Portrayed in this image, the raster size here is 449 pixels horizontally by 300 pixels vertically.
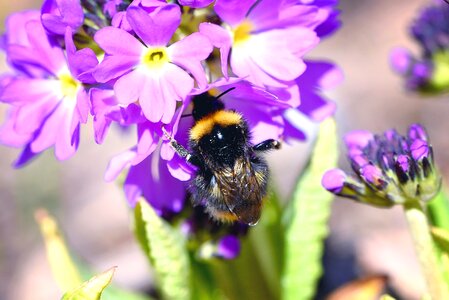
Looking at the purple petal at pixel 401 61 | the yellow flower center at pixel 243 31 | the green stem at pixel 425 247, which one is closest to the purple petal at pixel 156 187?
the yellow flower center at pixel 243 31

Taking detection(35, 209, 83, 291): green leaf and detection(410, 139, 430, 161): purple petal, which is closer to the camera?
detection(410, 139, 430, 161): purple petal

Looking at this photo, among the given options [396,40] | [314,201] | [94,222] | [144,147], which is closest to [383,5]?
[396,40]

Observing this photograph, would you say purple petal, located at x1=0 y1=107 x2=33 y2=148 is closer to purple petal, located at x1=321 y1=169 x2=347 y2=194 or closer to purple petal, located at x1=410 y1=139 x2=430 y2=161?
purple petal, located at x1=321 y1=169 x2=347 y2=194

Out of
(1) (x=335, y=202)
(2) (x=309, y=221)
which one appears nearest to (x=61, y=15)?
(2) (x=309, y=221)

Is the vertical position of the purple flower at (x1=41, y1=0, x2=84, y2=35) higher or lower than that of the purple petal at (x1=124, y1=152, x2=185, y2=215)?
higher

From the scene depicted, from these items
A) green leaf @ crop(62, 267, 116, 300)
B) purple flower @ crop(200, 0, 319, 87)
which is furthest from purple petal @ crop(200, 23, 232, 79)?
green leaf @ crop(62, 267, 116, 300)
